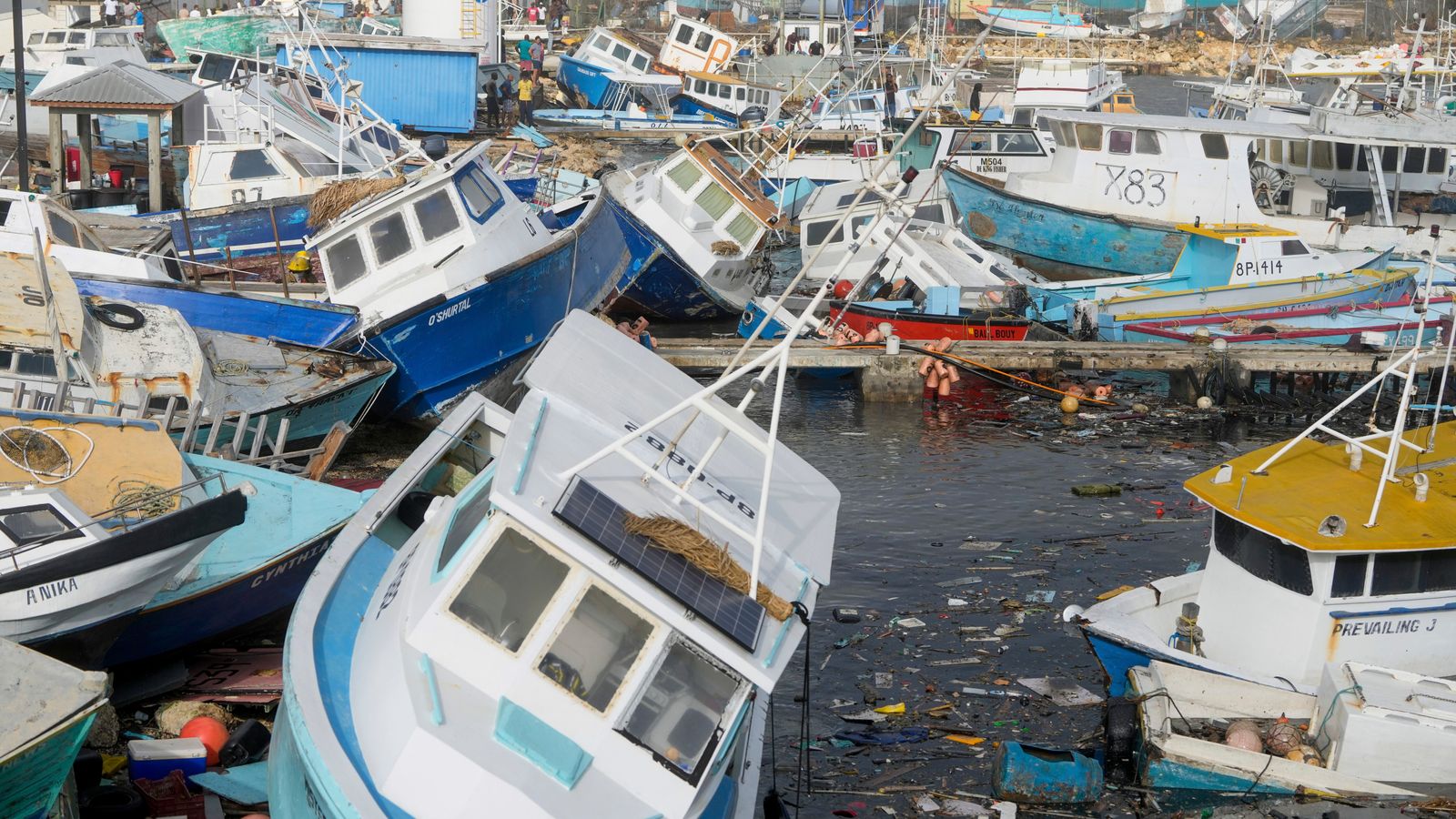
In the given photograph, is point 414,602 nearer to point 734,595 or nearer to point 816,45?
point 734,595

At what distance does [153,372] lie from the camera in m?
14.2

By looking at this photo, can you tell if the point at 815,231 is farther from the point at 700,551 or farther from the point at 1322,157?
the point at 700,551

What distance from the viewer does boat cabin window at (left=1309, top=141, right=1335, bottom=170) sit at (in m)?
29.3

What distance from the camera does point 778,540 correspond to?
7988mm

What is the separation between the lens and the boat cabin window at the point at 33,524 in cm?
992

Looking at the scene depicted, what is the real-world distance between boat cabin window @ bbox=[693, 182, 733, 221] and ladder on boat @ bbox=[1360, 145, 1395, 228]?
12.1 meters

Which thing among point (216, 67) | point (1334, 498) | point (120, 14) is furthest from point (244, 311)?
point (120, 14)

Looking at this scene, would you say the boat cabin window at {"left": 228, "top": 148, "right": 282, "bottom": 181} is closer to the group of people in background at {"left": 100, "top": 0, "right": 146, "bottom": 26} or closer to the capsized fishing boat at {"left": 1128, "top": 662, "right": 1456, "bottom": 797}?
the capsized fishing boat at {"left": 1128, "top": 662, "right": 1456, "bottom": 797}

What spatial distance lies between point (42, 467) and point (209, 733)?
114 inches

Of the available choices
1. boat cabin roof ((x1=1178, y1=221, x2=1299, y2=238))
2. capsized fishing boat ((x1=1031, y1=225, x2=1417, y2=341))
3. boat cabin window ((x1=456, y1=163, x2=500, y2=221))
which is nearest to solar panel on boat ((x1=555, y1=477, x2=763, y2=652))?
boat cabin window ((x1=456, y1=163, x2=500, y2=221))

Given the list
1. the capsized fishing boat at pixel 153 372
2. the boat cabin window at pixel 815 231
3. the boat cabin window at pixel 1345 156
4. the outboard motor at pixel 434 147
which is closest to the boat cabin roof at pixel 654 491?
the capsized fishing boat at pixel 153 372

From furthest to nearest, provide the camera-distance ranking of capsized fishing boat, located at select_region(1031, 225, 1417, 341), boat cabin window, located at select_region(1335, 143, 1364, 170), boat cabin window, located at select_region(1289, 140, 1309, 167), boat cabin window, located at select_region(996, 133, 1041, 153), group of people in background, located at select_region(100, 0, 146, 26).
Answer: group of people in background, located at select_region(100, 0, 146, 26) < boat cabin window, located at select_region(996, 133, 1041, 153) < boat cabin window, located at select_region(1289, 140, 1309, 167) < boat cabin window, located at select_region(1335, 143, 1364, 170) < capsized fishing boat, located at select_region(1031, 225, 1417, 341)

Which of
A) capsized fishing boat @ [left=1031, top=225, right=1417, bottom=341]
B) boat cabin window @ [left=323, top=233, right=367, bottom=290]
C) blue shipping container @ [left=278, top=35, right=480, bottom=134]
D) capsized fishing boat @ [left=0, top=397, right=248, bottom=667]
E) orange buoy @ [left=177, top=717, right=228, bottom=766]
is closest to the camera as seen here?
capsized fishing boat @ [left=0, top=397, right=248, bottom=667]

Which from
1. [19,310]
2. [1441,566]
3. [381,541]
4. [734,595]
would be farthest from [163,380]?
[1441,566]
